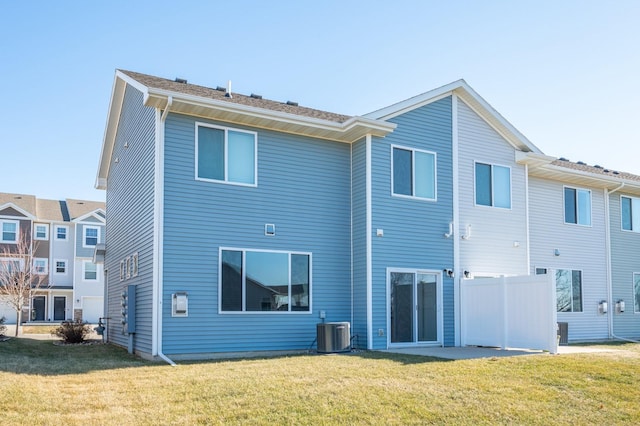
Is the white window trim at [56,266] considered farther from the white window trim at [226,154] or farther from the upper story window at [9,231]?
the white window trim at [226,154]

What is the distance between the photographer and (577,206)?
19.7 metres

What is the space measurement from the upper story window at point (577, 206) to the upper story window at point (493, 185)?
11.8 feet

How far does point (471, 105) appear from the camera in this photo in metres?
16.6

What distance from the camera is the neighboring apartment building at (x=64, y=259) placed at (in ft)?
128

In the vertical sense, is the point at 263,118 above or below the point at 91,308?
above

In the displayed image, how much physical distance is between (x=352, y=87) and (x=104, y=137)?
8458 mm

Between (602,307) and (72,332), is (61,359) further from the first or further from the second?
(602,307)

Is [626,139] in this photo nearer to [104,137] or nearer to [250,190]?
[250,190]

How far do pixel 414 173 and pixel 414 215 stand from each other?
3.41ft

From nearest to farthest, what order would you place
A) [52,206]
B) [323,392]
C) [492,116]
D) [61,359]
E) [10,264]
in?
[323,392]
[61,359]
[492,116]
[10,264]
[52,206]

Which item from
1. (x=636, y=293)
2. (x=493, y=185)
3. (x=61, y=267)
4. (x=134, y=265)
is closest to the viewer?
(x=134, y=265)

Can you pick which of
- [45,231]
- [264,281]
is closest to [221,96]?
[264,281]

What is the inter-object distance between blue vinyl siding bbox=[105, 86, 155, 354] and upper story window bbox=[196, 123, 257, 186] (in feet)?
3.33

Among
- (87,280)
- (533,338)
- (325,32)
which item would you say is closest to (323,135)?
(325,32)
